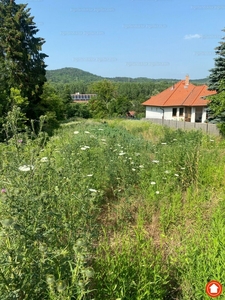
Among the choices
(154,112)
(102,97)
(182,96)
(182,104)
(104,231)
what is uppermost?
(102,97)

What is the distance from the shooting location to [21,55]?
70.6 ft

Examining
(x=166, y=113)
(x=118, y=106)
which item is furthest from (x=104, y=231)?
(x=118, y=106)

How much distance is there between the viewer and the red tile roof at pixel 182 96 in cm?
2736

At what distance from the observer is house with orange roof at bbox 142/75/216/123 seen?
88.9 ft

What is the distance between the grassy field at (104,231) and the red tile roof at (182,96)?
959 inches

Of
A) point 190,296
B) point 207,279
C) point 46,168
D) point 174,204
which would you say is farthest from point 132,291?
point 174,204

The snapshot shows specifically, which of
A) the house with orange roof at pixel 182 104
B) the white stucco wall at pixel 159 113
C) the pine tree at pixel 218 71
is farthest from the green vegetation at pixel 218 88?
the white stucco wall at pixel 159 113

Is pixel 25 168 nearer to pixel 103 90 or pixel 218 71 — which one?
pixel 218 71

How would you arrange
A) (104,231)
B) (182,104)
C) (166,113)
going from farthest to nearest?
(166,113)
(182,104)
(104,231)

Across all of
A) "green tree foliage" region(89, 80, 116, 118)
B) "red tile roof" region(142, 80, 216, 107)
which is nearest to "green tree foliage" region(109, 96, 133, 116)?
"green tree foliage" region(89, 80, 116, 118)

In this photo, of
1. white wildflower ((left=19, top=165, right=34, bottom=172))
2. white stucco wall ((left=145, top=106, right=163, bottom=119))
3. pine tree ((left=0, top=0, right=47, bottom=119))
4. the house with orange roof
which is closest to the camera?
white wildflower ((left=19, top=165, right=34, bottom=172))

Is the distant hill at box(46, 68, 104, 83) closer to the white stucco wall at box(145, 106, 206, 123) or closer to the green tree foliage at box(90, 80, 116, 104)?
the green tree foliage at box(90, 80, 116, 104)

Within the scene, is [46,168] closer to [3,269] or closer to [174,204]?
[3,269]

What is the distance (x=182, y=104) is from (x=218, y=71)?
12.1m
